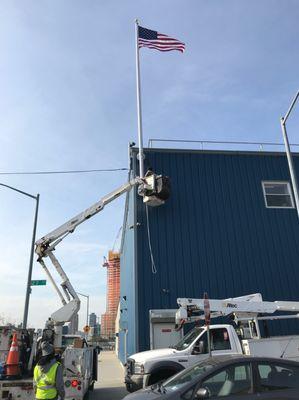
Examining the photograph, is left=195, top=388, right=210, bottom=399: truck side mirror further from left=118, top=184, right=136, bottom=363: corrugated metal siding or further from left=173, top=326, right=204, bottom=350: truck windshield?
left=118, top=184, right=136, bottom=363: corrugated metal siding

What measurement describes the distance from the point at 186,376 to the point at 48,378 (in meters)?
2.21

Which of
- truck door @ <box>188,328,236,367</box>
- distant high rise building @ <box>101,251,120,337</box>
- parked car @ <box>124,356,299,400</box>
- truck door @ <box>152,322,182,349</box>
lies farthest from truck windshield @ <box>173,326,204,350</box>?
distant high rise building @ <box>101,251,120,337</box>

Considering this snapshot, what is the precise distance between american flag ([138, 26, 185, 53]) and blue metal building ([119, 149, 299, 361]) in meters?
4.74

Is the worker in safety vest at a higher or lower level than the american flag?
lower

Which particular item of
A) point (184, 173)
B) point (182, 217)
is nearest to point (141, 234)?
point (182, 217)

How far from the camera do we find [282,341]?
11211mm

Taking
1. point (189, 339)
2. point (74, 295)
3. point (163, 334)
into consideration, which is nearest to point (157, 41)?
point (74, 295)

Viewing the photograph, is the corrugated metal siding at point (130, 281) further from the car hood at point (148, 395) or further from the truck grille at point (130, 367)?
the car hood at point (148, 395)

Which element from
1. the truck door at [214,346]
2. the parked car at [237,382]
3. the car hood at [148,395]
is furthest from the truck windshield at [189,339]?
the parked car at [237,382]

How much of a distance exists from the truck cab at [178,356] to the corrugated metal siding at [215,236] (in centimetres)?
508

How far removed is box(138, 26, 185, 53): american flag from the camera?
761 inches

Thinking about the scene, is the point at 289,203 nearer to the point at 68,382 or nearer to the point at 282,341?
the point at 282,341

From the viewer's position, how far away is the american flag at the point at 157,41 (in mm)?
19328

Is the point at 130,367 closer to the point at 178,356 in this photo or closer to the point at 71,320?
the point at 178,356
